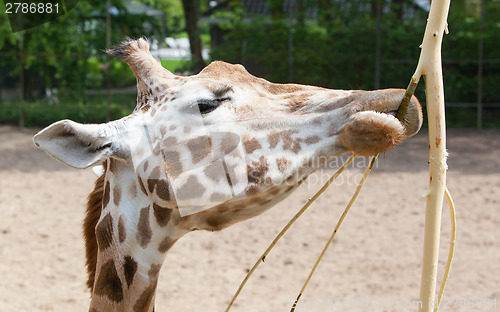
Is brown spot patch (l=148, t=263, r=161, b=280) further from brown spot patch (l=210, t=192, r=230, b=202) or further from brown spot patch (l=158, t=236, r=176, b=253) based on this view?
brown spot patch (l=210, t=192, r=230, b=202)

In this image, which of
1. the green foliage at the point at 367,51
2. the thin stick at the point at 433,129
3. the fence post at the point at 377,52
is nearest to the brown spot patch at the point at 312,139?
the thin stick at the point at 433,129

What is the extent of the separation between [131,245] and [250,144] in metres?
0.55

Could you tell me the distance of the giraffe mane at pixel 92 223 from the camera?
2.18m

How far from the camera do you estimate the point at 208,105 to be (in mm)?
1881

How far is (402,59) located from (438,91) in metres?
10.2

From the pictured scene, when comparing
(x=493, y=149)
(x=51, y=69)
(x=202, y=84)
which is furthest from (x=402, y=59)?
(x=202, y=84)

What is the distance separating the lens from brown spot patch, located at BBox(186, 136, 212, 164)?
186cm

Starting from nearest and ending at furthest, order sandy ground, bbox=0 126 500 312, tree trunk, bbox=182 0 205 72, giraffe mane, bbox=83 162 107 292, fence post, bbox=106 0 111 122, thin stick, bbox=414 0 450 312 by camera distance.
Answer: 1. thin stick, bbox=414 0 450 312
2. giraffe mane, bbox=83 162 107 292
3. sandy ground, bbox=0 126 500 312
4. fence post, bbox=106 0 111 122
5. tree trunk, bbox=182 0 205 72

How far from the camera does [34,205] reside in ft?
21.3

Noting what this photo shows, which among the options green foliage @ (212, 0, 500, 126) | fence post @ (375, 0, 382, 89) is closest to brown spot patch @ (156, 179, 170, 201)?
green foliage @ (212, 0, 500, 126)

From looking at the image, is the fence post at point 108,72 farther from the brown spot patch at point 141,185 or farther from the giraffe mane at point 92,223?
the brown spot patch at point 141,185

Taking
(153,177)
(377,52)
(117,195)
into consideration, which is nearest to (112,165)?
(117,195)

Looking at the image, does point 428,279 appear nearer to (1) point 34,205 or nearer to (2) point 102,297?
(2) point 102,297

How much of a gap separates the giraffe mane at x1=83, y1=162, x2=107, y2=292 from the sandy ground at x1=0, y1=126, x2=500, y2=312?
1.68 meters
